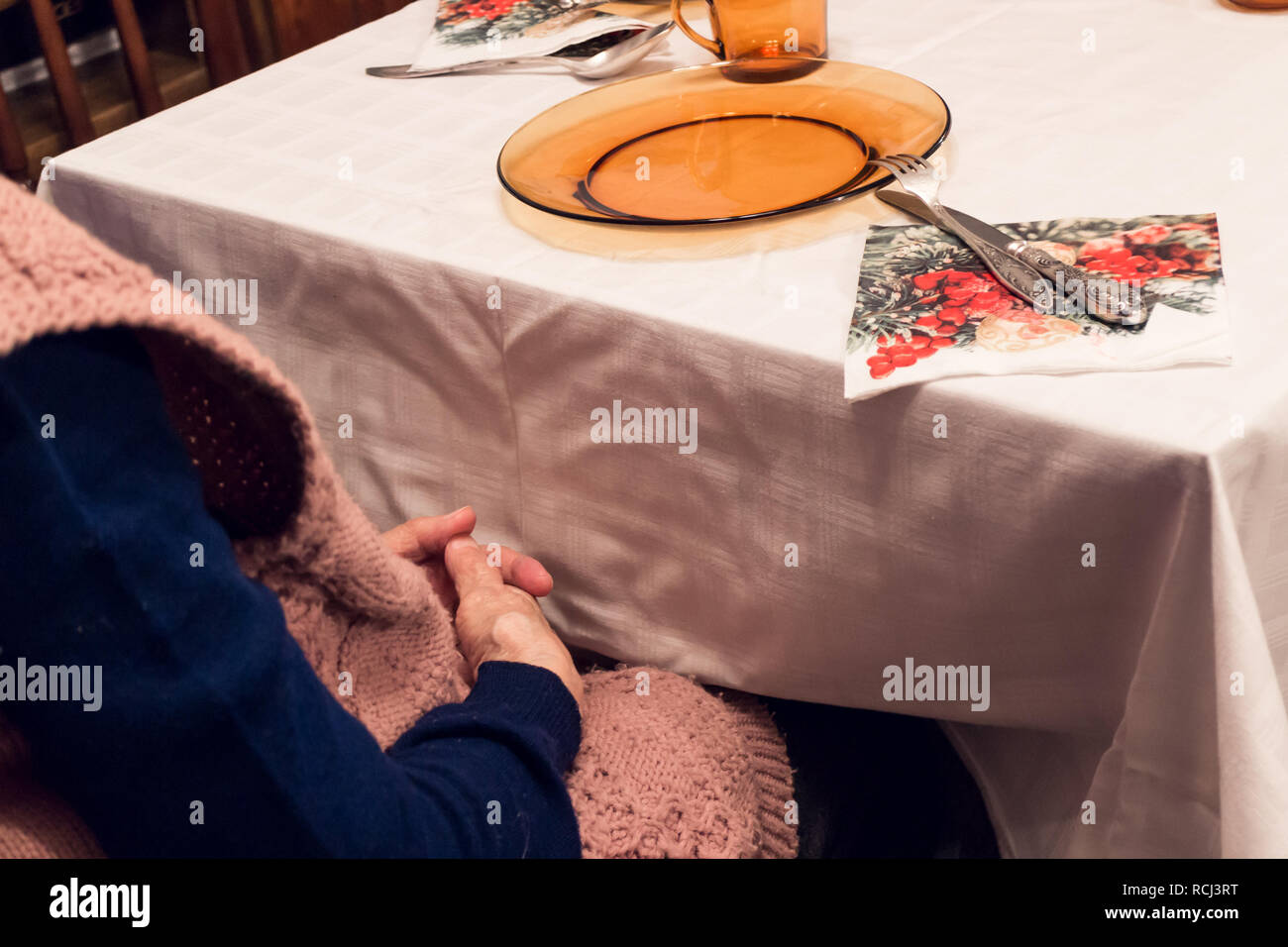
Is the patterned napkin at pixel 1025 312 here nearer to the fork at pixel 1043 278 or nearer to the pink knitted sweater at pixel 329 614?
the fork at pixel 1043 278

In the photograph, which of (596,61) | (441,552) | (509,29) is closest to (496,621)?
(441,552)

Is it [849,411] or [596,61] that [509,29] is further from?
[849,411]

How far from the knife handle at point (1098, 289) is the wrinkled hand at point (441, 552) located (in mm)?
353

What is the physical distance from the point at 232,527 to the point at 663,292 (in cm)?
26

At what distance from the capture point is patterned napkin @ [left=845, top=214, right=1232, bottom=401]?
1.81 feet

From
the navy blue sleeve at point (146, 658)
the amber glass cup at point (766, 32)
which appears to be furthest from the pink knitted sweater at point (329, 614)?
the amber glass cup at point (766, 32)

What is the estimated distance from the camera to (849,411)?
0.59m

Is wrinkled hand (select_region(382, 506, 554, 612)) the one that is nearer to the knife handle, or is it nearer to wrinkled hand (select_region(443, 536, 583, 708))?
wrinkled hand (select_region(443, 536, 583, 708))

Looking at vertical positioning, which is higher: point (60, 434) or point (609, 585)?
point (60, 434)

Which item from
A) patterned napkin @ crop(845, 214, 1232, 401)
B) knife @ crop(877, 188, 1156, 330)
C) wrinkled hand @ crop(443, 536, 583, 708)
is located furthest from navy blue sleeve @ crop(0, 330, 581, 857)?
knife @ crop(877, 188, 1156, 330)

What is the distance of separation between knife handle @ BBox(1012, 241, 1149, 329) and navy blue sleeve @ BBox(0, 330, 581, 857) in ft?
1.32
